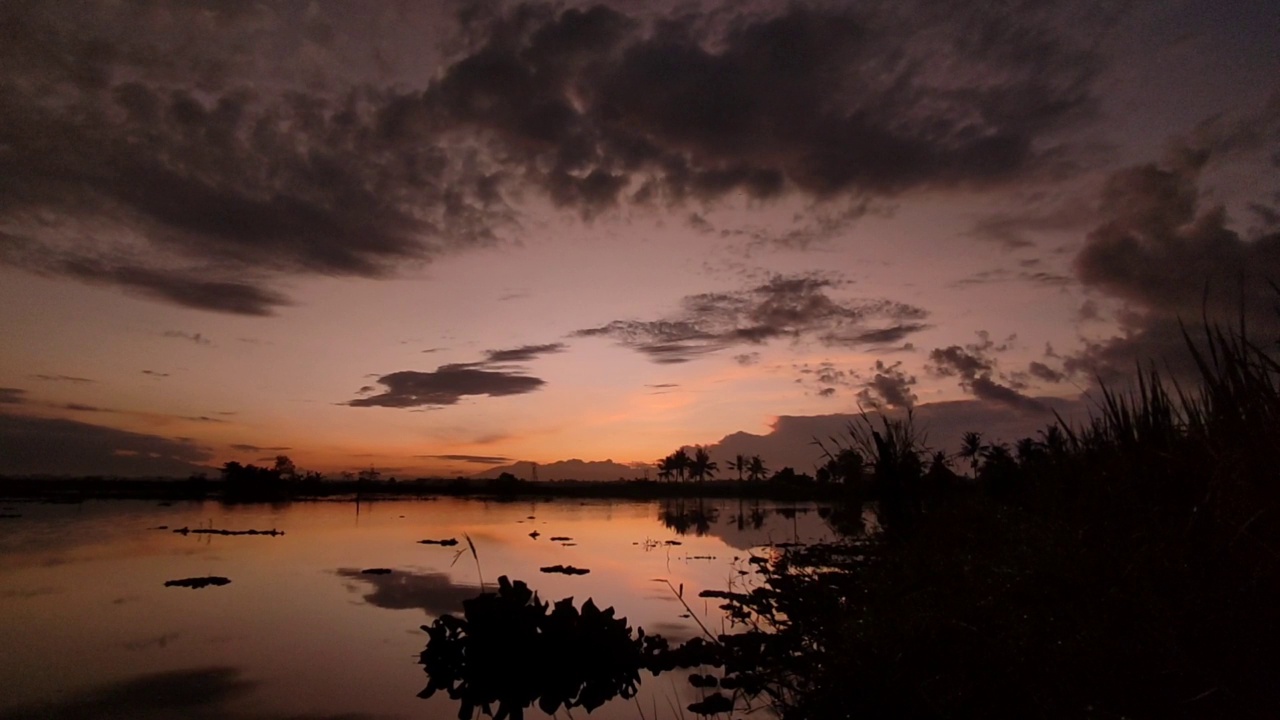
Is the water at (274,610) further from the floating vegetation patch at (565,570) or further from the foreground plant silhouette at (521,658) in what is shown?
the floating vegetation patch at (565,570)

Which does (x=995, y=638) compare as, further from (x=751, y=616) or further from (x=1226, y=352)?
(x=751, y=616)

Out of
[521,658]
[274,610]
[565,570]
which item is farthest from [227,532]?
[521,658]

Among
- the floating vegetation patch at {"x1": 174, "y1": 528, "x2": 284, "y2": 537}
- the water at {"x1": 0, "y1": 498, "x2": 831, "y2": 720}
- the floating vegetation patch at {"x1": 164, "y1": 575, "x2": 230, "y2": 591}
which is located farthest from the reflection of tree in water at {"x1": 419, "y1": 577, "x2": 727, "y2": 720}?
the floating vegetation patch at {"x1": 174, "y1": 528, "x2": 284, "y2": 537}

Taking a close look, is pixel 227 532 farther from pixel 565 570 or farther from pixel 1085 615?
pixel 1085 615

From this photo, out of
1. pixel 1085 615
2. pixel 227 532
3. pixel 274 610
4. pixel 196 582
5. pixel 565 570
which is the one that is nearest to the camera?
pixel 1085 615

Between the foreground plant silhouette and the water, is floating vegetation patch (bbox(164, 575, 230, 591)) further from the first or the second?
the foreground plant silhouette

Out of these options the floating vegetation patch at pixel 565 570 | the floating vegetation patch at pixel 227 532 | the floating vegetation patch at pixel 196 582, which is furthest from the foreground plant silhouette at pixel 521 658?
the floating vegetation patch at pixel 227 532

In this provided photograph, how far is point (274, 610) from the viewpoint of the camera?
46.5 feet

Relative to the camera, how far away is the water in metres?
8.99

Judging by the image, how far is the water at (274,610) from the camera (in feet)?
29.5

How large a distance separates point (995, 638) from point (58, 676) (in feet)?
38.5

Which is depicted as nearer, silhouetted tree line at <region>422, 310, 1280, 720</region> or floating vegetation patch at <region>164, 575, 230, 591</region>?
silhouetted tree line at <region>422, 310, 1280, 720</region>

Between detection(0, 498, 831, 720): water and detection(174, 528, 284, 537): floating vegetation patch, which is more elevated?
detection(174, 528, 284, 537): floating vegetation patch

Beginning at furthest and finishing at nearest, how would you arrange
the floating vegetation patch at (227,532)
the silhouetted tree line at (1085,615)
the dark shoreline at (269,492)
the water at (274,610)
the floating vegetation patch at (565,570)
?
the dark shoreline at (269,492) → the floating vegetation patch at (227,532) → the floating vegetation patch at (565,570) → the water at (274,610) → the silhouetted tree line at (1085,615)
